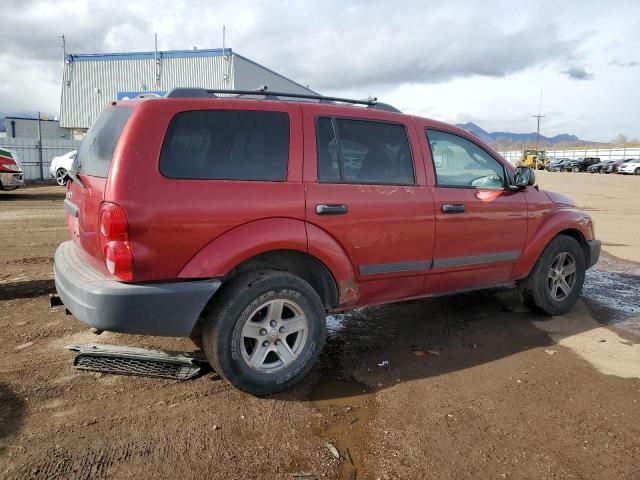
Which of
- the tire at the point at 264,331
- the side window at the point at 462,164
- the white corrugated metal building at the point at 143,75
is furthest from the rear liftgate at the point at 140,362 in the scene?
the white corrugated metal building at the point at 143,75

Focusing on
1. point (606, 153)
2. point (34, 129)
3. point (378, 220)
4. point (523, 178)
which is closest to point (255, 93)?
point (378, 220)

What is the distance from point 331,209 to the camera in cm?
366

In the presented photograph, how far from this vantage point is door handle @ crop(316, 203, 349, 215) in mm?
3607

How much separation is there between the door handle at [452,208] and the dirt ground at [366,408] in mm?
1155

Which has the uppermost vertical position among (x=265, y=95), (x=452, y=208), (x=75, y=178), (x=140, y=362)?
(x=265, y=95)

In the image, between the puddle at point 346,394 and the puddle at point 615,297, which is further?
the puddle at point 615,297

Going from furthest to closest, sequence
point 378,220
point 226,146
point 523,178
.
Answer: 1. point 523,178
2. point 378,220
3. point 226,146

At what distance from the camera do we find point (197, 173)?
326cm

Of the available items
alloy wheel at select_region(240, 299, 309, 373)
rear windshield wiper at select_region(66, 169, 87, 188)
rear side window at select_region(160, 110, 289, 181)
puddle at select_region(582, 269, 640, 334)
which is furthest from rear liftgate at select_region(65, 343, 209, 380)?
puddle at select_region(582, 269, 640, 334)

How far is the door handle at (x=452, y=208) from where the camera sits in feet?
13.9

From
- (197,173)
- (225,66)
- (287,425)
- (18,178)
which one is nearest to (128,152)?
(197,173)

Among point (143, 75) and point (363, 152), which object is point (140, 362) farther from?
point (143, 75)

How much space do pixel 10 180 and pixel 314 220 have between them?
15.2 meters

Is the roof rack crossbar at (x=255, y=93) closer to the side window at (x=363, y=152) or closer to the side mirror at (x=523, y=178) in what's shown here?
the side window at (x=363, y=152)
